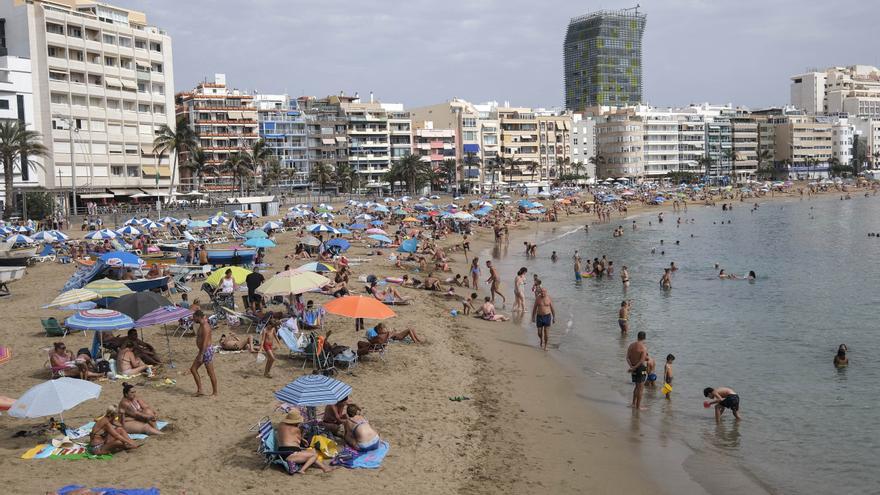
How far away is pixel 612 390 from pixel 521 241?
33.9m

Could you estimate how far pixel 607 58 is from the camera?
592ft

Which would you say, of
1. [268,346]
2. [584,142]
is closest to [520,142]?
[584,142]

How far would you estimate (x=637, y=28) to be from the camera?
183875 millimetres

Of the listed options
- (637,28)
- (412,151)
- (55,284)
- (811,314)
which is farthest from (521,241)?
(637,28)

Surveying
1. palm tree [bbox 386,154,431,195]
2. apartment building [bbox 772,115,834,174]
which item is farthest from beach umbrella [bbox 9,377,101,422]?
apartment building [bbox 772,115,834,174]

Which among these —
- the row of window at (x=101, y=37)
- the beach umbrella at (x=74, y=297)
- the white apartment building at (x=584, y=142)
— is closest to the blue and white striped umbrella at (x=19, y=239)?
the beach umbrella at (x=74, y=297)

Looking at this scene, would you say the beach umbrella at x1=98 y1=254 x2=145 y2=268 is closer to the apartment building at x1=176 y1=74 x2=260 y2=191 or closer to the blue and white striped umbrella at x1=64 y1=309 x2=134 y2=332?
the blue and white striped umbrella at x1=64 y1=309 x2=134 y2=332

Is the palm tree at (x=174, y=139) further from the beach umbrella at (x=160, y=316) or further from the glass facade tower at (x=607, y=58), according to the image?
the glass facade tower at (x=607, y=58)

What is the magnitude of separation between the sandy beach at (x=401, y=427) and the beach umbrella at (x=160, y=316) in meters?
0.83

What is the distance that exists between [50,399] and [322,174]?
81.4 metres

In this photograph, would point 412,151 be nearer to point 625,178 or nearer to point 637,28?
point 625,178

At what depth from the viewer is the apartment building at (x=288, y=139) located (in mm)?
92750

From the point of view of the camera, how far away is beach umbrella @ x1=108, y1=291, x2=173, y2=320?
40.4 feet

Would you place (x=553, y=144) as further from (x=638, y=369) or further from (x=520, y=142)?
(x=638, y=369)
